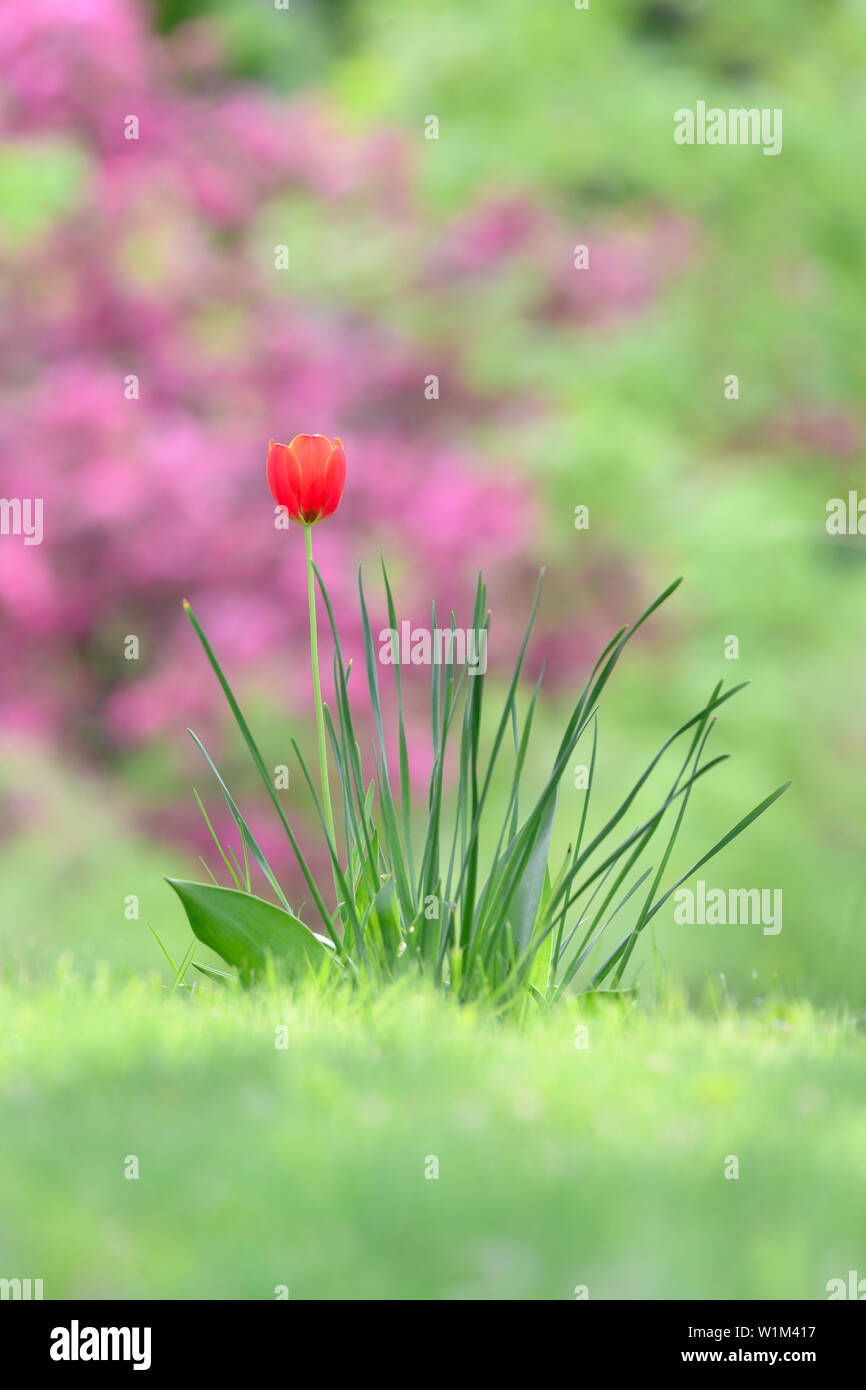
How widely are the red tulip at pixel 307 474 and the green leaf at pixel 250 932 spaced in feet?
1.72

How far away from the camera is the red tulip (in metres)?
1.91

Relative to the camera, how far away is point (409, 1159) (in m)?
1.26

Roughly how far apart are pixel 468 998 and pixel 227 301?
14.1 feet

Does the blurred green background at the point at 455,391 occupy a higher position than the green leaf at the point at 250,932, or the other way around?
the blurred green background at the point at 455,391

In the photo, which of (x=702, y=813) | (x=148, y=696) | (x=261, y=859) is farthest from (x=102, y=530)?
(x=261, y=859)

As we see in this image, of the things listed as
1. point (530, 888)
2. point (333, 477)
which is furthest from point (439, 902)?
point (333, 477)

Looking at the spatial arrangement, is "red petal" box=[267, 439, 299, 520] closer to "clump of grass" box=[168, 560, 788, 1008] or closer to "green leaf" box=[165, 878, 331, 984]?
"clump of grass" box=[168, 560, 788, 1008]

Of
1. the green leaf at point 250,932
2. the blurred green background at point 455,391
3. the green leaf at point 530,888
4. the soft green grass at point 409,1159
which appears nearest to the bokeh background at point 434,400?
the blurred green background at point 455,391

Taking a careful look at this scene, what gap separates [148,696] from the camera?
4816 millimetres

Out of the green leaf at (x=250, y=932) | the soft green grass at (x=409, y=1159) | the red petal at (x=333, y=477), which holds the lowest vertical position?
the soft green grass at (x=409, y=1159)

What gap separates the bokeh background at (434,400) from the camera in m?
4.84

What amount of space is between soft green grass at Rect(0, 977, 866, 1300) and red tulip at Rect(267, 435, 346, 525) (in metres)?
0.69

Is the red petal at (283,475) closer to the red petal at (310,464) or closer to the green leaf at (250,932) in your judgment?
the red petal at (310,464)

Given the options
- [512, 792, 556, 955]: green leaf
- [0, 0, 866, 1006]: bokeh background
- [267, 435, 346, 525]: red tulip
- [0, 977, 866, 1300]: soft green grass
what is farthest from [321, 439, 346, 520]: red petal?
[0, 0, 866, 1006]: bokeh background
